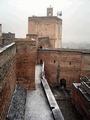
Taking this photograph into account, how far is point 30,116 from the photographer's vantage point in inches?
371

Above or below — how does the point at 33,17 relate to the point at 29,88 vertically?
above

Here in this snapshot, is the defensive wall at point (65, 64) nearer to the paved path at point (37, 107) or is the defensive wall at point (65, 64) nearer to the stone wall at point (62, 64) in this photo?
the stone wall at point (62, 64)

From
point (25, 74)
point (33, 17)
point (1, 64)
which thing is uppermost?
point (33, 17)

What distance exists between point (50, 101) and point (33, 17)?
23.0 metres

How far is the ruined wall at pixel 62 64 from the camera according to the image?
71.8 ft

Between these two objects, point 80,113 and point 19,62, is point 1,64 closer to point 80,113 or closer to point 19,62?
point 19,62

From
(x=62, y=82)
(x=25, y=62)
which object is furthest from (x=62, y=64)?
(x=25, y=62)

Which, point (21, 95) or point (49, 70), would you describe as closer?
point (21, 95)

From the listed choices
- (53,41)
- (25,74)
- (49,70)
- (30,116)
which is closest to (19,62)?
(25,74)

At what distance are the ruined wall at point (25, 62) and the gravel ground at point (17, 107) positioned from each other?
1024mm

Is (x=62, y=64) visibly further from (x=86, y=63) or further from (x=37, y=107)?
(x=37, y=107)

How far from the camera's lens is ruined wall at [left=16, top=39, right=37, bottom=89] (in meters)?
12.6

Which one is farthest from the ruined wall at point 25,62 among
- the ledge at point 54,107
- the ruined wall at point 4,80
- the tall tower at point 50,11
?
the tall tower at point 50,11

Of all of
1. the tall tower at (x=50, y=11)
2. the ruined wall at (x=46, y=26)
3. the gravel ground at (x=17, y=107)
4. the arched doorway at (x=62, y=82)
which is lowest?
the arched doorway at (x=62, y=82)
